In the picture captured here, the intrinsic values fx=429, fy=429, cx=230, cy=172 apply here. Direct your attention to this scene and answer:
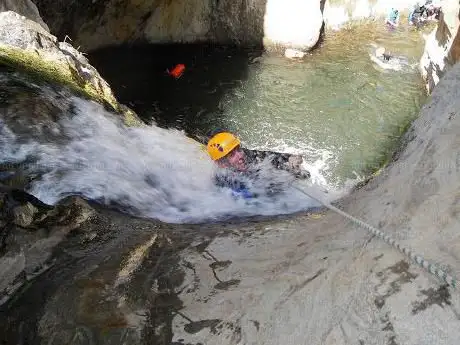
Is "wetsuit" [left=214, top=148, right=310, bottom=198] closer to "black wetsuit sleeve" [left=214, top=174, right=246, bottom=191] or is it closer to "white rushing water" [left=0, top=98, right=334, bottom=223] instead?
"black wetsuit sleeve" [left=214, top=174, right=246, bottom=191]

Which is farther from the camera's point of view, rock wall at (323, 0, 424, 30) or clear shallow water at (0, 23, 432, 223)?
rock wall at (323, 0, 424, 30)

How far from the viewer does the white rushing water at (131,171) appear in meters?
4.59

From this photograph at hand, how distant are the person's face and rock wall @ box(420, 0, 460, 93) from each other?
184 inches

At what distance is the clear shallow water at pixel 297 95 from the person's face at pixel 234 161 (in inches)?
66.7

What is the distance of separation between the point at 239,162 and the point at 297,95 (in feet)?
15.6

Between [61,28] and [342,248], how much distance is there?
10.7 metres

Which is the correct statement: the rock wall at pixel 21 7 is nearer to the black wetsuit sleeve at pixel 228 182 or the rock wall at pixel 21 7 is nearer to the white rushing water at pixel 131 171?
the white rushing water at pixel 131 171

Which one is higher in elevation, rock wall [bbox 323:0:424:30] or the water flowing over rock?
rock wall [bbox 323:0:424:30]

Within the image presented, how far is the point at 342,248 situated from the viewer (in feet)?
9.48

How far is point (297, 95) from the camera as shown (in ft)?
34.6

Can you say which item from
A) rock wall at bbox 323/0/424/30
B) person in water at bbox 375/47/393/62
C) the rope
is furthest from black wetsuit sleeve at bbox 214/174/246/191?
rock wall at bbox 323/0/424/30

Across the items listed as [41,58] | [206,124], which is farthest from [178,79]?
[41,58]

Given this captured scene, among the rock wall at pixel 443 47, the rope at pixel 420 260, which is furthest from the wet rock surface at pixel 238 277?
the rock wall at pixel 443 47

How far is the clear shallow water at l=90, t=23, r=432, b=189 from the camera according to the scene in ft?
A: 28.3
